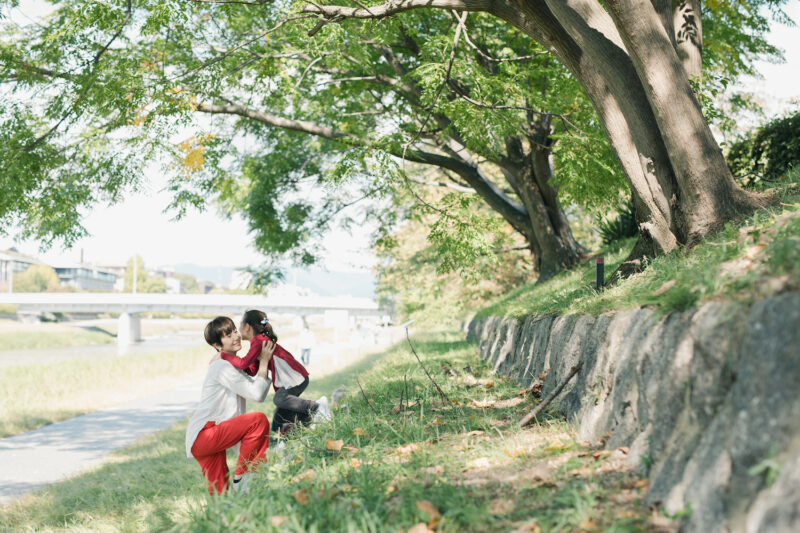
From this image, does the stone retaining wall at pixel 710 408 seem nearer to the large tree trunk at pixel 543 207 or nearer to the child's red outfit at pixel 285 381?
the child's red outfit at pixel 285 381

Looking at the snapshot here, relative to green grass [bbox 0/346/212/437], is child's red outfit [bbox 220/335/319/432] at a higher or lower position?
higher

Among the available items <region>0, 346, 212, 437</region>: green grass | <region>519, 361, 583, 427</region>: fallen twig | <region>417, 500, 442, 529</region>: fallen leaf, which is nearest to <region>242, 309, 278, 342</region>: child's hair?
<region>519, 361, 583, 427</region>: fallen twig

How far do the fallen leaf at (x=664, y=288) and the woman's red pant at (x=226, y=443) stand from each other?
313 cm

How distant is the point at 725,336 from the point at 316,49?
9.31 m

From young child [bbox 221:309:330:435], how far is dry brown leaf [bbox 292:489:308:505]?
7.96ft

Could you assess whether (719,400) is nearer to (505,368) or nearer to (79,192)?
(505,368)

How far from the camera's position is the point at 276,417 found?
6.50 m

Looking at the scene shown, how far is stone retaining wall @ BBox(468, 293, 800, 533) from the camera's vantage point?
2.16 metres

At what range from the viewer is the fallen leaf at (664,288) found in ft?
12.7

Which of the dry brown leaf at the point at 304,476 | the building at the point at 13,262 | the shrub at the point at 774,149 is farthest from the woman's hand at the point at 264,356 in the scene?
the building at the point at 13,262

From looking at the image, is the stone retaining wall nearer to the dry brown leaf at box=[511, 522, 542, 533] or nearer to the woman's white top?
the dry brown leaf at box=[511, 522, 542, 533]

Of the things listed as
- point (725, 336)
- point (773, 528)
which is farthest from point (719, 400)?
point (773, 528)

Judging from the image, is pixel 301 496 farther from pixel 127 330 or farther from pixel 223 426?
pixel 127 330

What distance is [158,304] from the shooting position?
53125 millimetres
